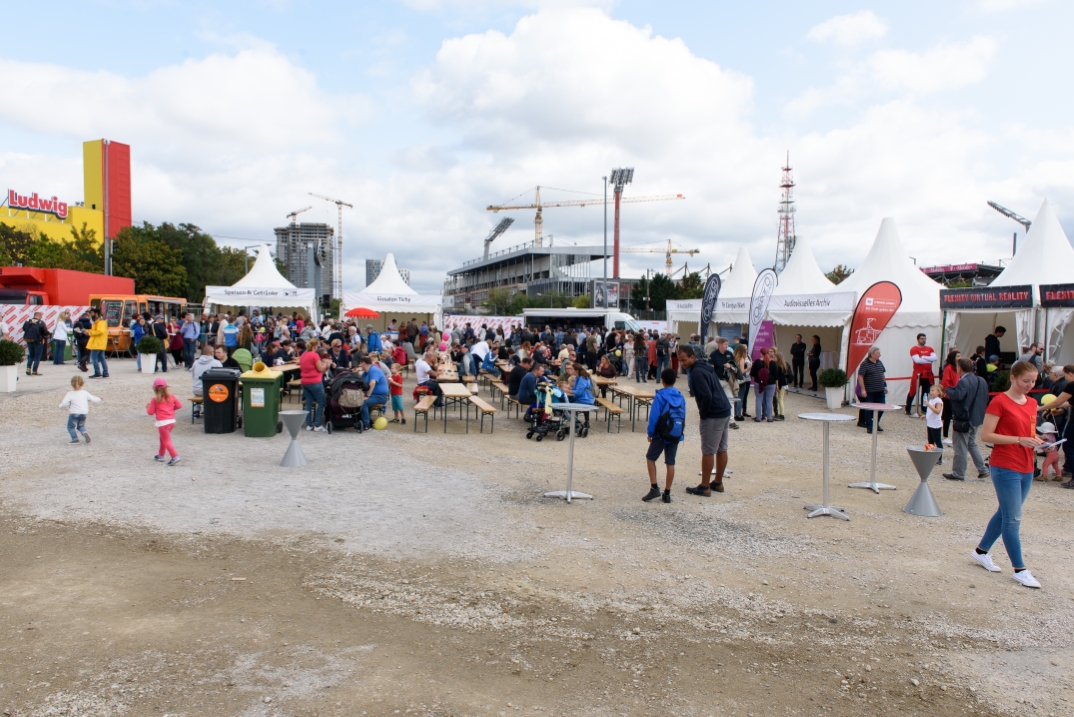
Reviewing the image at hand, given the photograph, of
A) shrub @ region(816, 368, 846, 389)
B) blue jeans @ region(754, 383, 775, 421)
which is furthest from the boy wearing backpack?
shrub @ region(816, 368, 846, 389)

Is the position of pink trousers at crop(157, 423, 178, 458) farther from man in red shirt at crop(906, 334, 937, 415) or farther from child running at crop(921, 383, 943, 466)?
man in red shirt at crop(906, 334, 937, 415)

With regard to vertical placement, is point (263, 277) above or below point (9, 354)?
above

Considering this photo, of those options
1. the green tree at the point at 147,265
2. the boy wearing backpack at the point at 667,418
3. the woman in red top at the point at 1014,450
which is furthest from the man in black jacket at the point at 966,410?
the green tree at the point at 147,265

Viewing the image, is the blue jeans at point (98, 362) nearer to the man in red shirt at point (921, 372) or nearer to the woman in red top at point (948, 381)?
the woman in red top at point (948, 381)

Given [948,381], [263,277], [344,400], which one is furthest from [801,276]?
[263,277]

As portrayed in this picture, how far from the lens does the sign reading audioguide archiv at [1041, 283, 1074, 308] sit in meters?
12.5

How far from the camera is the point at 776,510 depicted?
7.02m

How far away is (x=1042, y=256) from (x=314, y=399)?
15811 mm

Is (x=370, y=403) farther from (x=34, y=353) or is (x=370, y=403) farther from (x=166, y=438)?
(x=34, y=353)

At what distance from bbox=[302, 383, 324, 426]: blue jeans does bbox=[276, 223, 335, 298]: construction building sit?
114 meters

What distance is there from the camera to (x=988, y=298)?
14.1 metres

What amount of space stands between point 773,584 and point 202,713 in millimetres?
3836

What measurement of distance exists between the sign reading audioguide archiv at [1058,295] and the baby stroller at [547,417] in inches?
383

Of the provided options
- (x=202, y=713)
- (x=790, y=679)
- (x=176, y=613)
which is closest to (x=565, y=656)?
(x=790, y=679)
